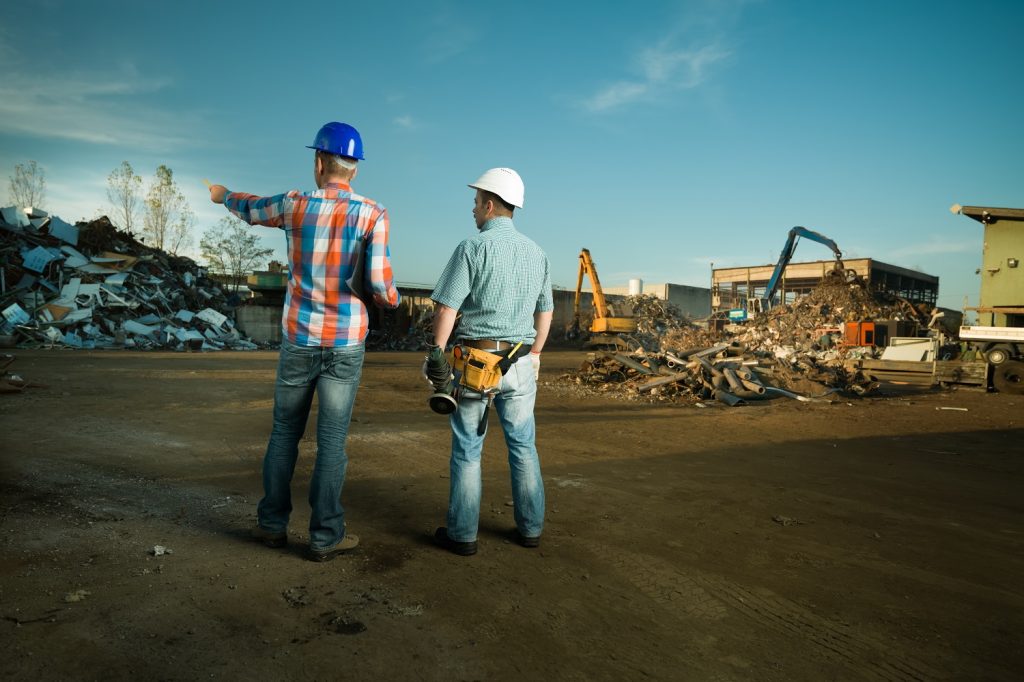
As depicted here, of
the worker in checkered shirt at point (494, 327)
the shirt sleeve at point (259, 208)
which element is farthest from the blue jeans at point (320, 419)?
the shirt sleeve at point (259, 208)

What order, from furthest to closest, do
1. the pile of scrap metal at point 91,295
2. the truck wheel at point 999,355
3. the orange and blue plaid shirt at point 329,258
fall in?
the pile of scrap metal at point 91,295 < the truck wheel at point 999,355 < the orange and blue plaid shirt at point 329,258

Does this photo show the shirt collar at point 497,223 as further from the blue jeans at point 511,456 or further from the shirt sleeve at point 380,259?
the blue jeans at point 511,456

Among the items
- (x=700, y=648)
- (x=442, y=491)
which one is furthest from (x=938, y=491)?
(x=442, y=491)

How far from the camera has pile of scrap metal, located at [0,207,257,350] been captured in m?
21.5

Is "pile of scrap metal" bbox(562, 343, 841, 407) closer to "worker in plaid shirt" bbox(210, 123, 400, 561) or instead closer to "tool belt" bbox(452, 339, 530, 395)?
"tool belt" bbox(452, 339, 530, 395)

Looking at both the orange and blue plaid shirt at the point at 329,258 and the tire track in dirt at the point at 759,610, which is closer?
the tire track in dirt at the point at 759,610

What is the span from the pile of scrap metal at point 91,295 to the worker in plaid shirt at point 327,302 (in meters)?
22.5

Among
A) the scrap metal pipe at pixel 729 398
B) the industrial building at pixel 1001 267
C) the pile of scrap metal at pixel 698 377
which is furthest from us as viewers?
the industrial building at pixel 1001 267

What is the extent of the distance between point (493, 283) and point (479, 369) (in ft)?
1.62

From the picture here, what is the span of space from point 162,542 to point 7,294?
2510cm

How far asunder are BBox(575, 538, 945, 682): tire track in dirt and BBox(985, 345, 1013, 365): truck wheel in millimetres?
14236

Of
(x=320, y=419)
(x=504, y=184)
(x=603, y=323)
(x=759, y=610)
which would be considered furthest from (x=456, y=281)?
(x=603, y=323)

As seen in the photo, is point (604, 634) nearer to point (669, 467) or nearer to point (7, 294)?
point (669, 467)

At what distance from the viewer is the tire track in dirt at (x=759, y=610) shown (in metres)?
2.35
